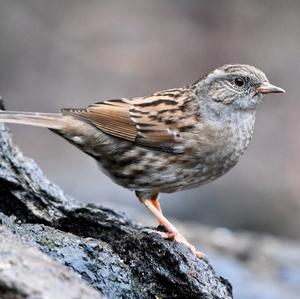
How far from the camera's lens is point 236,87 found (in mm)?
5539

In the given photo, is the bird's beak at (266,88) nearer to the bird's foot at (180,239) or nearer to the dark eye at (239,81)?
the dark eye at (239,81)

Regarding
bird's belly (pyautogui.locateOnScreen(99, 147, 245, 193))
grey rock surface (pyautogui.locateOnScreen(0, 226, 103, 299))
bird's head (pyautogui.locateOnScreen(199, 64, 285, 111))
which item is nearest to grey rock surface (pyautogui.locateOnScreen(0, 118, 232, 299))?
bird's belly (pyautogui.locateOnScreen(99, 147, 245, 193))

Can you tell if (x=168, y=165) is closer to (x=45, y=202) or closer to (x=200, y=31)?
(x=45, y=202)

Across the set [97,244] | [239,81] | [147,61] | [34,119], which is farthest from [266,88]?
[147,61]

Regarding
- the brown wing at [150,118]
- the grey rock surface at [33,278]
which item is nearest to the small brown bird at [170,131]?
the brown wing at [150,118]

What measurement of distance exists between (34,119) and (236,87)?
1270mm

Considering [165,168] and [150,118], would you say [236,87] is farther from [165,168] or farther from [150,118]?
[165,168]

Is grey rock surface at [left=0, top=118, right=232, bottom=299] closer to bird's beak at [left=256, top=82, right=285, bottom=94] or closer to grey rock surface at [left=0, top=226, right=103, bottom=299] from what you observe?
grey rock surface at [left=0, top=226, right=103, bottom=299]

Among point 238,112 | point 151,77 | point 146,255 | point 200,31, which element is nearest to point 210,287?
point 146,255

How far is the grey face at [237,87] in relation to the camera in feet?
18.0

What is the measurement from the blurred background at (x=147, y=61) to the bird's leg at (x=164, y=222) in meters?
3.56

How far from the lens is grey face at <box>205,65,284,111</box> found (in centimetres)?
548

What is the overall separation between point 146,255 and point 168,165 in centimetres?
103

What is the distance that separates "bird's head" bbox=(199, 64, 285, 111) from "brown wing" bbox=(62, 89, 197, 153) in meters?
0.15
